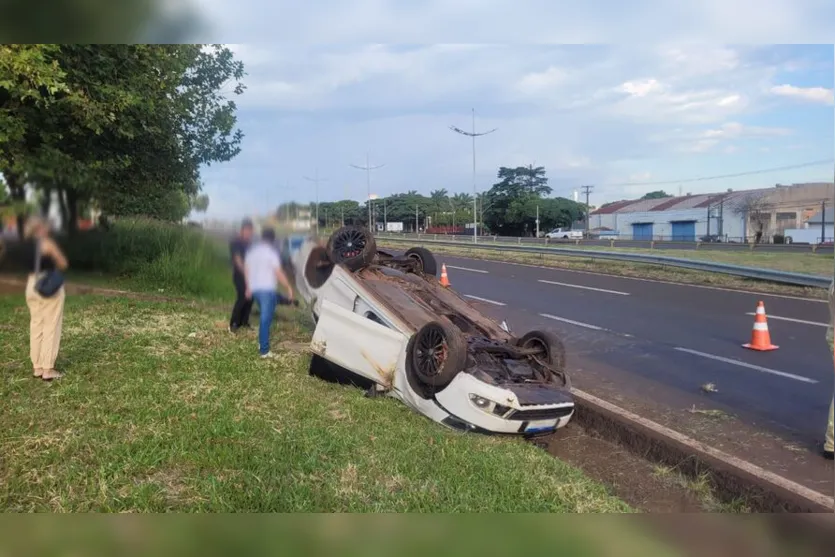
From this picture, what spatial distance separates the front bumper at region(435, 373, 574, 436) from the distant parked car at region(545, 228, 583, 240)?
3.77 feet

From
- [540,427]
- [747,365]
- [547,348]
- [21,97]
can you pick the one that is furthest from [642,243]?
[21,97]

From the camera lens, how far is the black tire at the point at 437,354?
15.3ft

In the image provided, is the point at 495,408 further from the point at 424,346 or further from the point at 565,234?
the point at 565,234

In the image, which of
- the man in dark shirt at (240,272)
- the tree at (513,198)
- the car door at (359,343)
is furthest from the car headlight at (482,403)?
the man in dark shirt at (240,272)

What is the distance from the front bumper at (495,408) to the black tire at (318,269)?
5.27 feet

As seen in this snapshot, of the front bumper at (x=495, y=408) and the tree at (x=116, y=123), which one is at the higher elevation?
the tree at (x=116, y=123)

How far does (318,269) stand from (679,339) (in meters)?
5.02

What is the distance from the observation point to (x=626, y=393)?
20.9ft

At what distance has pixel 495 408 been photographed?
455 centimetres

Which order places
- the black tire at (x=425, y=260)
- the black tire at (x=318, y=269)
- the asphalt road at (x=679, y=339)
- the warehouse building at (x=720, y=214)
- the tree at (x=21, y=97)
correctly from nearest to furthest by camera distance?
the warehouse building at (x=720, y=214), the tree at (x=21, y=97), the black tire at (x=318, y=269), the asphalt road at (x=679, y=339), the black tire at (x=425, y=260)

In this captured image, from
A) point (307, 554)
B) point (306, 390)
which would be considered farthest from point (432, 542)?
point (306, 390)

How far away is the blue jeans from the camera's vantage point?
5.01 metres

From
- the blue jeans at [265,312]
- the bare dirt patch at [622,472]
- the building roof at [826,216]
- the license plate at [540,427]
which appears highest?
the building roof at [826,216]
